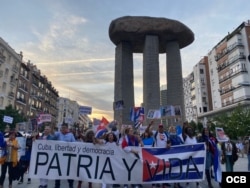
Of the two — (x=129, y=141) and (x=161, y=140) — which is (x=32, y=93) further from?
(x=129, y=141)

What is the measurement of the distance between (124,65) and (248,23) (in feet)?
118

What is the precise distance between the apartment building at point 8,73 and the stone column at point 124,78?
2712 cm

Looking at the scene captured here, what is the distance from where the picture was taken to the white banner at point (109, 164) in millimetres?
6797

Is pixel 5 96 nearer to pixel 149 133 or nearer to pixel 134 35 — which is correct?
pixel 134 35

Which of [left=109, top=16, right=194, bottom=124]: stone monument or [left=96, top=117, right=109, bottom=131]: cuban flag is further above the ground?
[left=109, top=16, right=194, bottom=124]: stone monument

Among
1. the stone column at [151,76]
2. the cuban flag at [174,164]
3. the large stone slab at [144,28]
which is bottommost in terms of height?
the cuban flag at [174,164]

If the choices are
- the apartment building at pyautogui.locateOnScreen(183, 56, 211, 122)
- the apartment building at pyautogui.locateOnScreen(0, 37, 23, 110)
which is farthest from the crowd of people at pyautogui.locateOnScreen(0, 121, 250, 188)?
the apartment building at pyautogui.locateOnScreen(183, 56, 211, 122)

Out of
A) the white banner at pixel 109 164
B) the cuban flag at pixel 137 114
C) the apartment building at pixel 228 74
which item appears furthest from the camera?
the apartment building at pixel 228 74

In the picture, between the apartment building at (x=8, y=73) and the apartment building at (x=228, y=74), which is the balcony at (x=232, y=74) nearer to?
the apartment building at (x=228, y=74)

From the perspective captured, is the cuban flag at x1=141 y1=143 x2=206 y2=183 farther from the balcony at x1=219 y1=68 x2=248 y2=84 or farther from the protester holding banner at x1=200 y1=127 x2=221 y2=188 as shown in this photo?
the balcony at x1=219 y1=68 x2=248 y2=84

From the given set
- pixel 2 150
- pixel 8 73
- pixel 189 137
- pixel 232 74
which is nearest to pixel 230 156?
pixel 189 137

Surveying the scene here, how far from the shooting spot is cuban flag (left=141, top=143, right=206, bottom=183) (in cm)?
691

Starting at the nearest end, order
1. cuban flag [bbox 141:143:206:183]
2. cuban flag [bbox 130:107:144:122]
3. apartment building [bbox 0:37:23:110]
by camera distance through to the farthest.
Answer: cuban flag [bbox 141:143:206:183] < cuban flag [bbox 130:107:144:122] < apartment building [bbox 0:37:23:110]

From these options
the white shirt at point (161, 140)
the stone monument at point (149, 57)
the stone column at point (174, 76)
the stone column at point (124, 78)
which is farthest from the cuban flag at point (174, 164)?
the stone column at point (174, 76)
